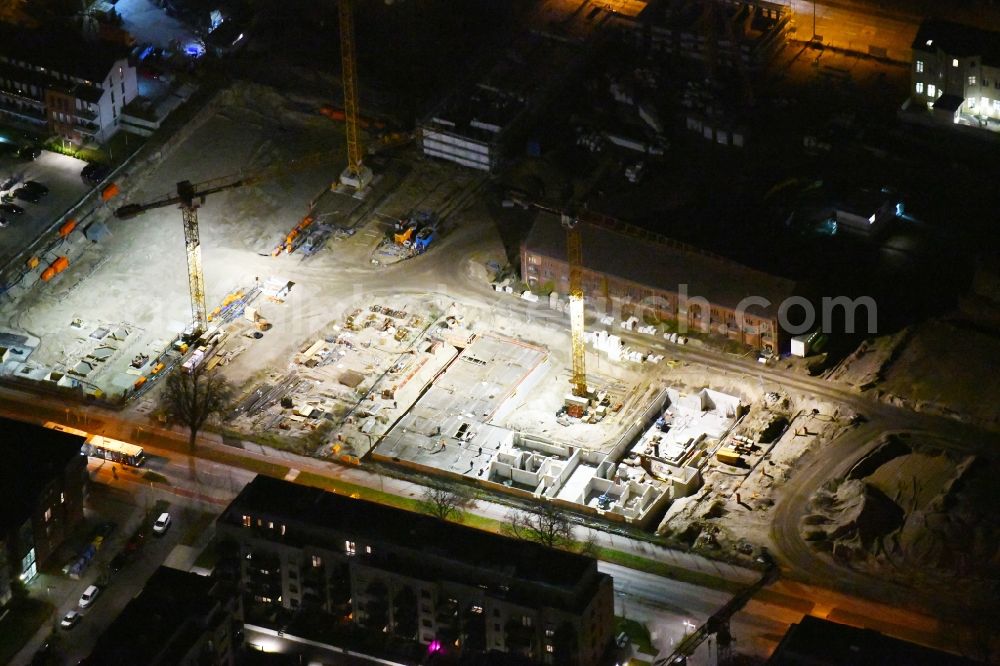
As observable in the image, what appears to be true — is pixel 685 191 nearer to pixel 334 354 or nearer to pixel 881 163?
pixel 881 163

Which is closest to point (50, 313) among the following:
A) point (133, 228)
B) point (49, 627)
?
point (133, 228)

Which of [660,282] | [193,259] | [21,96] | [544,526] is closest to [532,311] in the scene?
[660,282]

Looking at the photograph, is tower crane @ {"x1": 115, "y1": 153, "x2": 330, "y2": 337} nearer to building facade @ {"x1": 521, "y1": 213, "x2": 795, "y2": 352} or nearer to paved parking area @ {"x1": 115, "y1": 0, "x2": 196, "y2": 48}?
paved parking area @ {"x1": 115, "y1": 0, "x2": 196, "y2": 48}

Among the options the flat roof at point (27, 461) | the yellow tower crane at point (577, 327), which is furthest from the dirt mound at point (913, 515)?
the flat roof at point (27, 461)

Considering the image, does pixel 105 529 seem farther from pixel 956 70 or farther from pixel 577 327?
pixel 956 70

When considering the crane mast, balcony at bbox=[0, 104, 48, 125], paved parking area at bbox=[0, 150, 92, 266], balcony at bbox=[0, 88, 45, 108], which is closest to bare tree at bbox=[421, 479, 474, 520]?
the crane mast
